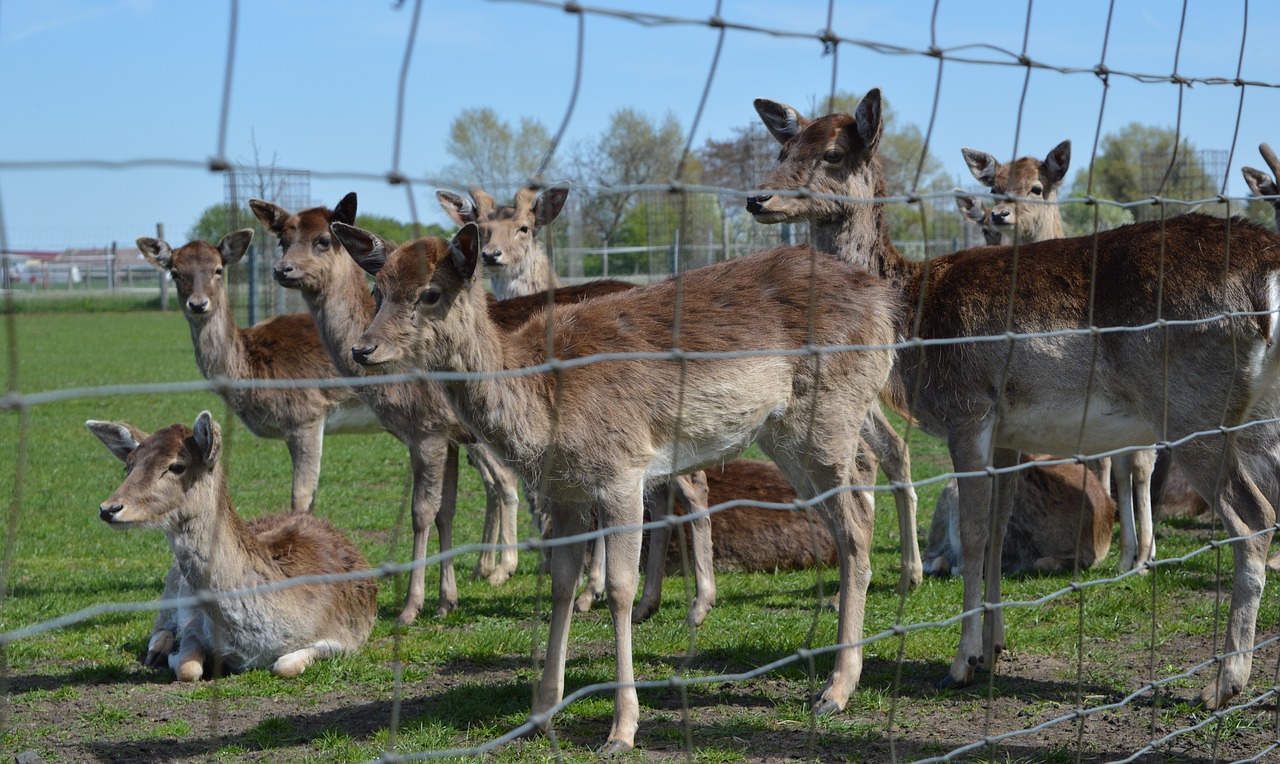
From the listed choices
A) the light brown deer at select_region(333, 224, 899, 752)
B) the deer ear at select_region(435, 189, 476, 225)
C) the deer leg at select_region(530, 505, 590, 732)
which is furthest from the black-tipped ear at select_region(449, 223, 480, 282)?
the deer ear at select_region(435, 189, 476, 225)

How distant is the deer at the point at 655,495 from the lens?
640 centimetres

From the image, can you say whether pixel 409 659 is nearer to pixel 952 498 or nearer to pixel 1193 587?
pixel 952 498

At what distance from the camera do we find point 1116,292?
4977 millimetres

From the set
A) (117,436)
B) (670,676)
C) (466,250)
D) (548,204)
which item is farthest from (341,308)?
(670,676)

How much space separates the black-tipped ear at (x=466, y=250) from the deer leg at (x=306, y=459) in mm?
4049

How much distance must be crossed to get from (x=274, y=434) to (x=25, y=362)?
50.5 feet

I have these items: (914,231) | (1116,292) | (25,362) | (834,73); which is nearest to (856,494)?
(1116,292)

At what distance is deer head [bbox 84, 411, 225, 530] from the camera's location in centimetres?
533

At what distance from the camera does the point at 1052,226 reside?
9.03 meters

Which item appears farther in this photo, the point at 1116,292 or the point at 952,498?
the point at 952,498

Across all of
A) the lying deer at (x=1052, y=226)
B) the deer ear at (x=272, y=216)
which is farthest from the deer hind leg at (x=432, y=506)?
the lying deer at (x=1052, y=226)

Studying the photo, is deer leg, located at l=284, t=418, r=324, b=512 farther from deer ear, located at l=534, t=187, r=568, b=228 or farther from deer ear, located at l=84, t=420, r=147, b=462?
deer ear, located at l=84, t=420, r=147, b=462

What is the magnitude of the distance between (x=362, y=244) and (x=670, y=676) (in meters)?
2.28

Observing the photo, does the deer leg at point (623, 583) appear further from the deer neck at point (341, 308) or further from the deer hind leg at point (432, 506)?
the deer neck at point (341, 308)
